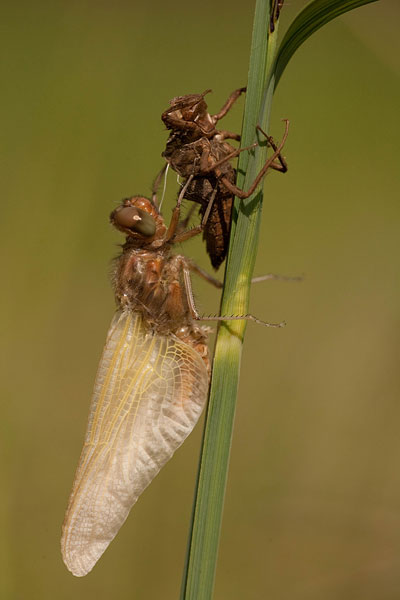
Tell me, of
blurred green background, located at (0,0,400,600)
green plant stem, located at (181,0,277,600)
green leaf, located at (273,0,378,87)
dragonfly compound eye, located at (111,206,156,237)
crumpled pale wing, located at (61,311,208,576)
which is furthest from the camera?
blurred green background, located at (0,0,400,600)

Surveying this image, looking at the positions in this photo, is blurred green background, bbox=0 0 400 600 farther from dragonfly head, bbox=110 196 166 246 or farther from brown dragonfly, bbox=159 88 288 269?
brown dragonfly, bbox=159 88 288 269

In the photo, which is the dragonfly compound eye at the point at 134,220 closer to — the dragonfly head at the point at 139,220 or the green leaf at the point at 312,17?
the dragonfly head at the point at 139,220

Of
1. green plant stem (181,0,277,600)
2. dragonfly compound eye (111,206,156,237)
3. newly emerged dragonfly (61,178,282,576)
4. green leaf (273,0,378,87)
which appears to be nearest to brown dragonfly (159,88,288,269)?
newly emerged dragonfly (61,178,282,576)

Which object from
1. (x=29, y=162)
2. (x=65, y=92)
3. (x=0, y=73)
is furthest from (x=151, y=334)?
(x=0, y=73)

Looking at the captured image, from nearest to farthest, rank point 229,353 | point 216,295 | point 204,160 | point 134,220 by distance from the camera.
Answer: point 229,353 < point 204,160 < point 134,220 < point 216,295

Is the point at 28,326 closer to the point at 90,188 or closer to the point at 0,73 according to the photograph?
the point at 90,188

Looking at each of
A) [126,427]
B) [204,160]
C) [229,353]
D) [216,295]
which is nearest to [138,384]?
[126,427]

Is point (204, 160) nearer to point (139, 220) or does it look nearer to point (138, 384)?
point (139, 220)
